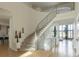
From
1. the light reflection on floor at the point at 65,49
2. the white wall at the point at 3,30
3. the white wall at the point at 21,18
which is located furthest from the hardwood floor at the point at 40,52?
the white wall at the point at 3,30

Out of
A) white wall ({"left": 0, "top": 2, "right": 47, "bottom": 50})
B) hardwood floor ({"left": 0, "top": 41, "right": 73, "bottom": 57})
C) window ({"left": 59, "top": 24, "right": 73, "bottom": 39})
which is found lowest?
hardwood floor ({"left": 0, "top": 41, "right": 73, "bottom": 57})

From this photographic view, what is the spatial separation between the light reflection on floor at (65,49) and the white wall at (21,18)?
2.21ft

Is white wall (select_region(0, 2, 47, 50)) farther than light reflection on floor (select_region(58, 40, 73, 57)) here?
Yes

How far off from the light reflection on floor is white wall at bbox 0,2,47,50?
675 mm

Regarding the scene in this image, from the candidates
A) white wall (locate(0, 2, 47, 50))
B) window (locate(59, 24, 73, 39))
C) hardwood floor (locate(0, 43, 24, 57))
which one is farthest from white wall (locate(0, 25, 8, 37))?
window (locate(59, 24, 73, 39))

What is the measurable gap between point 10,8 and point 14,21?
278 millimetres

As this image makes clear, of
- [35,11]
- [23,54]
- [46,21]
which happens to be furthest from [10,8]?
[23,54]

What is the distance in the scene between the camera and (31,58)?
3.16 m

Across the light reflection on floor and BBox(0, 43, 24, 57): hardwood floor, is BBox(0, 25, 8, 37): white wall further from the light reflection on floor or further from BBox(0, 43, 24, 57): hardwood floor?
the light reflection on floor

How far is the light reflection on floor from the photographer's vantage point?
307cm

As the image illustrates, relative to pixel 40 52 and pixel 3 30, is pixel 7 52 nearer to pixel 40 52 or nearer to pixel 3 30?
pixel 3 30

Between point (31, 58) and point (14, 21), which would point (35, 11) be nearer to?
point (14, 21)

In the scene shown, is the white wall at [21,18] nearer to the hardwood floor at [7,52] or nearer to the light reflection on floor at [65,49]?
the hardwood floor at [7,52]

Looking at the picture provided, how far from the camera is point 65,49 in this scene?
310 cm
